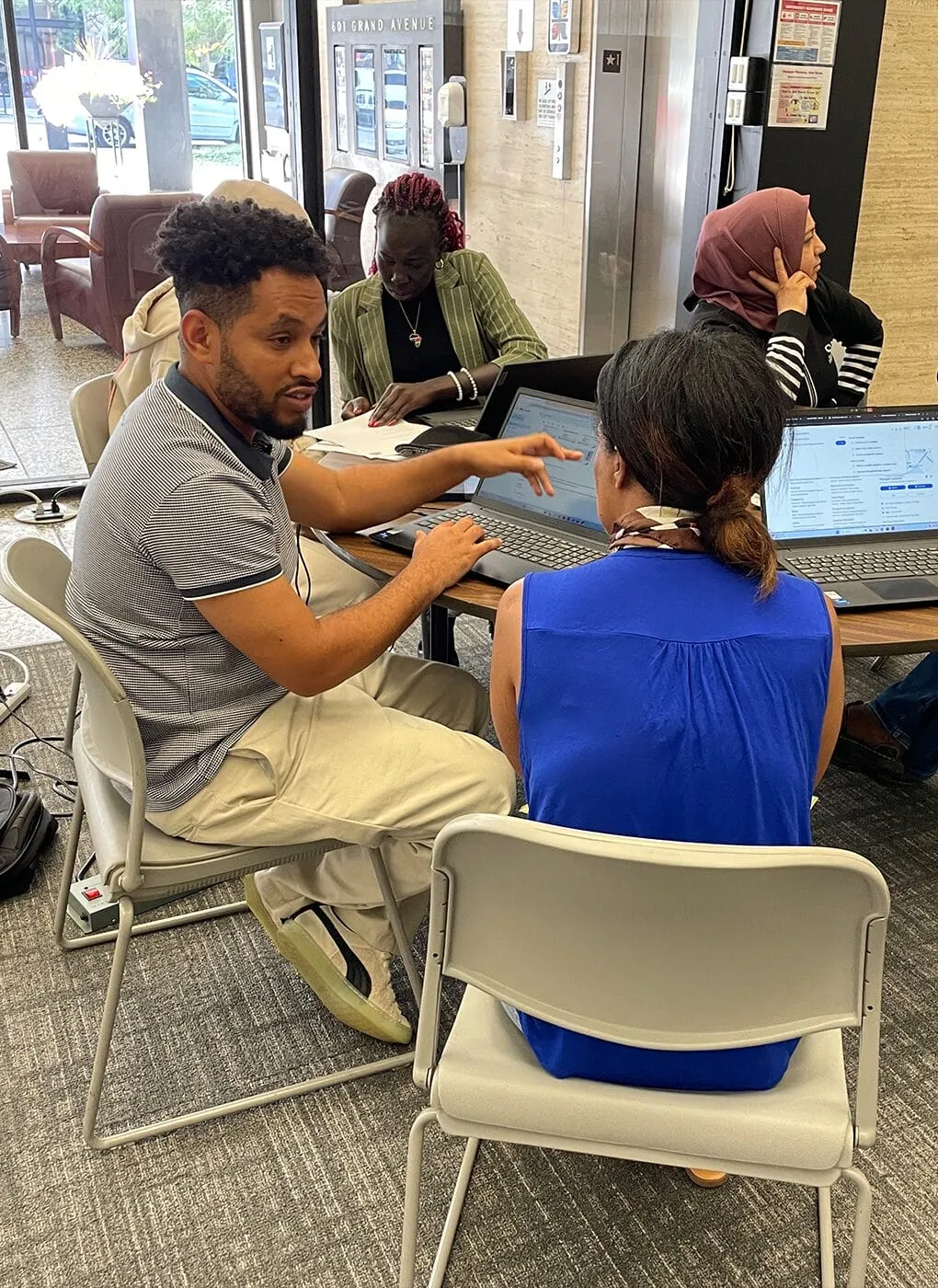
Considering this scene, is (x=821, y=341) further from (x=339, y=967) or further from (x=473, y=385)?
(x=339, y=967)

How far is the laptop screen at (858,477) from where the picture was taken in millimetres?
1995

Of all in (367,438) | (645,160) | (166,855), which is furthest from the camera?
(645,160)

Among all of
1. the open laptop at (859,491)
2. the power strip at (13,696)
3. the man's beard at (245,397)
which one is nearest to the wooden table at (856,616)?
the open laptop at (859,491)

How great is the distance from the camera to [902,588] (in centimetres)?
188

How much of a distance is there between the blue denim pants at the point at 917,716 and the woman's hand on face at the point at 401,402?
4.12 feet

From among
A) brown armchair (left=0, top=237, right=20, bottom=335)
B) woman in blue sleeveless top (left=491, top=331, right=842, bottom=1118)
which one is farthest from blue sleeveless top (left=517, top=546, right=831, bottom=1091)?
brown armchair (left=0, top=237, right=20, bottom=335)

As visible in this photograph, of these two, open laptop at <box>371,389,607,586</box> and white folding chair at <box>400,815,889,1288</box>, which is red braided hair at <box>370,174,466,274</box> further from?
white folding chair at <box>400,815,889,1288</box>

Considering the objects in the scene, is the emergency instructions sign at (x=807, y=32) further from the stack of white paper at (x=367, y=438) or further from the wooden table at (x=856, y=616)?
the wooden table at (x=856, y=616)

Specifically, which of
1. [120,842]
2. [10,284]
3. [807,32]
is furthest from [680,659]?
[10,284]

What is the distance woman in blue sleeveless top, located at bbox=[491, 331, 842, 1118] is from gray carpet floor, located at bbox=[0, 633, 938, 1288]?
507mm

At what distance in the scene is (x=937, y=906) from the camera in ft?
7.48

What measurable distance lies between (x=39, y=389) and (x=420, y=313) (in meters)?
2.21

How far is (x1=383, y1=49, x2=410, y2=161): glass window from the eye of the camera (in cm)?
475

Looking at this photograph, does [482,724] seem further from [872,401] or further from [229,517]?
[872,401]
